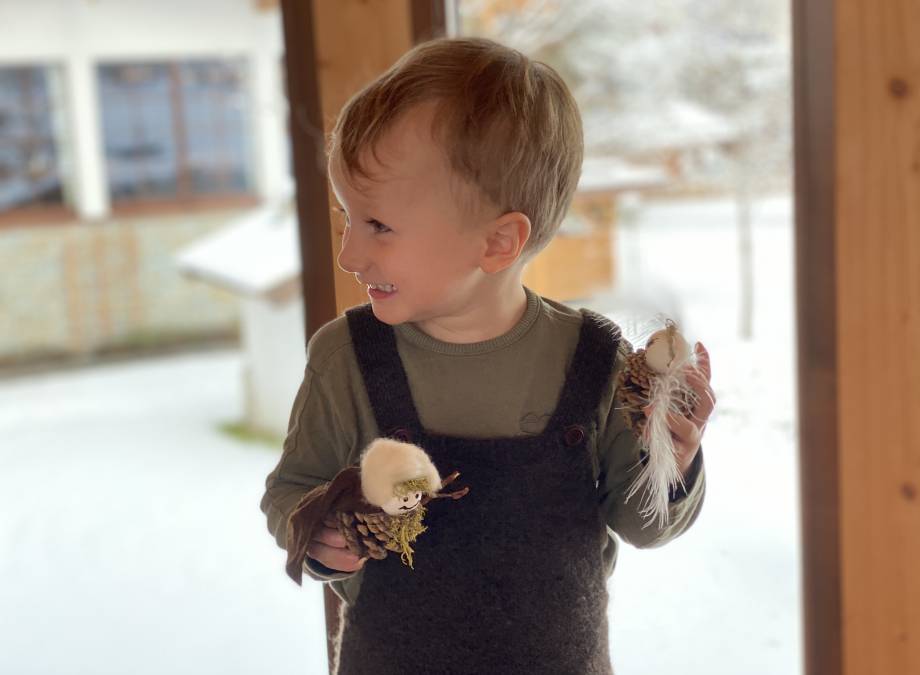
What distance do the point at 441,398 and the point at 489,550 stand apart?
0.13 meters

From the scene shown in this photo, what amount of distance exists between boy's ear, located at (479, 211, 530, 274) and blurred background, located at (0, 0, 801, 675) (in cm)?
14

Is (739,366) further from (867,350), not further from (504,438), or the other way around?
(504,438)

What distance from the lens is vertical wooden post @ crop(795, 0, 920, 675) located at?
1.52m

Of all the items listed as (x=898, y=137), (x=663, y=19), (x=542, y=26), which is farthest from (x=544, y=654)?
(x=542, y=26)

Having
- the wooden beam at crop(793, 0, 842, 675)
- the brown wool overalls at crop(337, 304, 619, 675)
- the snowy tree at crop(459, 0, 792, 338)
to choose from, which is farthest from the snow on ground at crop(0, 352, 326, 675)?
the snowy tree at crop(459, 0, 792, 338)

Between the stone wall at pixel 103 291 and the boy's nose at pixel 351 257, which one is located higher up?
the boy's nose at pixel 351 257

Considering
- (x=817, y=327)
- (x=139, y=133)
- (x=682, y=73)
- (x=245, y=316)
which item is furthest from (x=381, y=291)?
(x=139, y=133)

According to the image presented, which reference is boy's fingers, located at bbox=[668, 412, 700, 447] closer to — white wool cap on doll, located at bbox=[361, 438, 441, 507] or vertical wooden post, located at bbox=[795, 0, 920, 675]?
white wool cap on doll, located at bbox=[361, 438, 441, 507]

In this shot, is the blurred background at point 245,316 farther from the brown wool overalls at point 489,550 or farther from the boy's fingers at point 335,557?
the boy's fingers at point 335,557

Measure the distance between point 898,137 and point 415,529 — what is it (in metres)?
1.05

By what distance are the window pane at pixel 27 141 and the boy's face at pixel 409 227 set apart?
5.77 m

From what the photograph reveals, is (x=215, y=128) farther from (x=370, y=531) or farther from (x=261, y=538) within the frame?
(x=370, y=531)

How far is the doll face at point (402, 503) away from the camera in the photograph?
76 centimetres

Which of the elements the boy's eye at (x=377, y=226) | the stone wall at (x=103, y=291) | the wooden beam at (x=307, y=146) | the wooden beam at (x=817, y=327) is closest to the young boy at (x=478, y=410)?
the boy's eye at (x=377, y=226)
